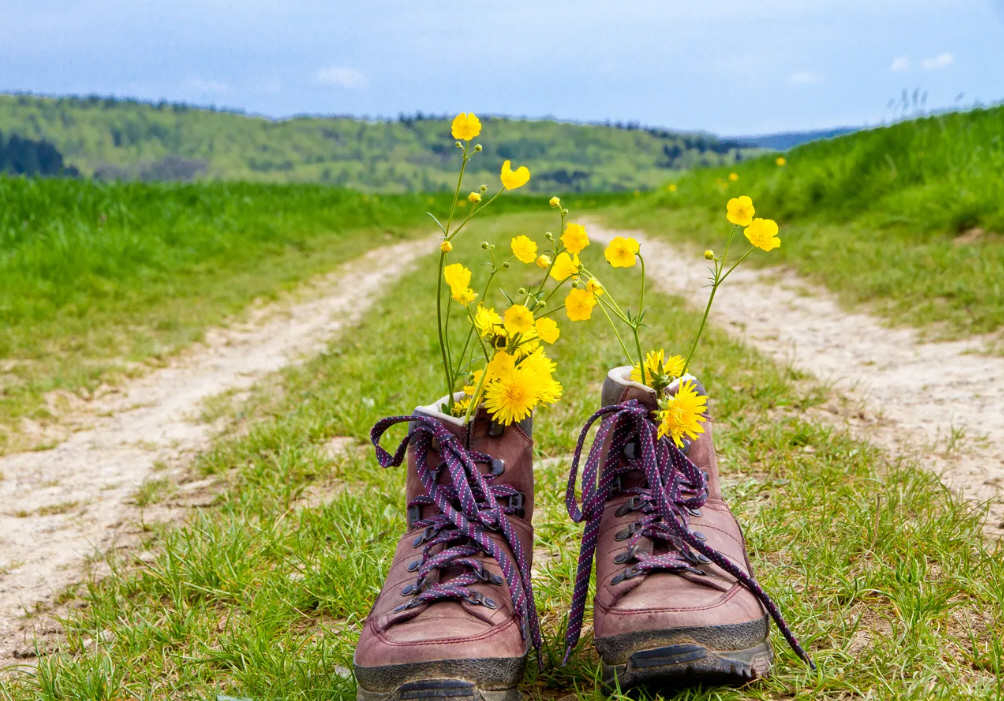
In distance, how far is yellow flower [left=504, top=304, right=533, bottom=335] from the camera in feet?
4.74

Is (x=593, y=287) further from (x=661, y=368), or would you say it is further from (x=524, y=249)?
(x=661, y=368)

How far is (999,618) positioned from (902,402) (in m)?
2.14

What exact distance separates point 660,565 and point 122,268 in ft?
24.0

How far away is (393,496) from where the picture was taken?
2578 millimetres

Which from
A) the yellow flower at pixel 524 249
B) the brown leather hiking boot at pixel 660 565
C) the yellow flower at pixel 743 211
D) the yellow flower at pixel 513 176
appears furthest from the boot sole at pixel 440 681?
the yellow flower at pixel 743 211

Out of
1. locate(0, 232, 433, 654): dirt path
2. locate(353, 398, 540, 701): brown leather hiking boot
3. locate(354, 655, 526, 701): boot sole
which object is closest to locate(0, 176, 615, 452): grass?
locate(0, 232, 433, 654): dirt path

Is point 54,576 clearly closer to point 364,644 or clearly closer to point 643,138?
point 364,644

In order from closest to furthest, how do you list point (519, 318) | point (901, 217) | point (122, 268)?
point (519, 318) < point (901, 217) < point (122, 268)

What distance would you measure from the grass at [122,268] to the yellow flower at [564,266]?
139 inches

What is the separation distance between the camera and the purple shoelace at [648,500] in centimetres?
153

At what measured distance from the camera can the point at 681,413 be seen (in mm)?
1593

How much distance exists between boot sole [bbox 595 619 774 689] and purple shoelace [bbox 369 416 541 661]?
22 cm

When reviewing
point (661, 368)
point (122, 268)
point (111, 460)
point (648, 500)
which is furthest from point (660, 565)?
point (122, 268)

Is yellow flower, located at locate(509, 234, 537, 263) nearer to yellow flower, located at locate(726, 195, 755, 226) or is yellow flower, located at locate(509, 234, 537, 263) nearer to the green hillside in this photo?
yellow flower, located at locate(726, 195, 755, 226)
